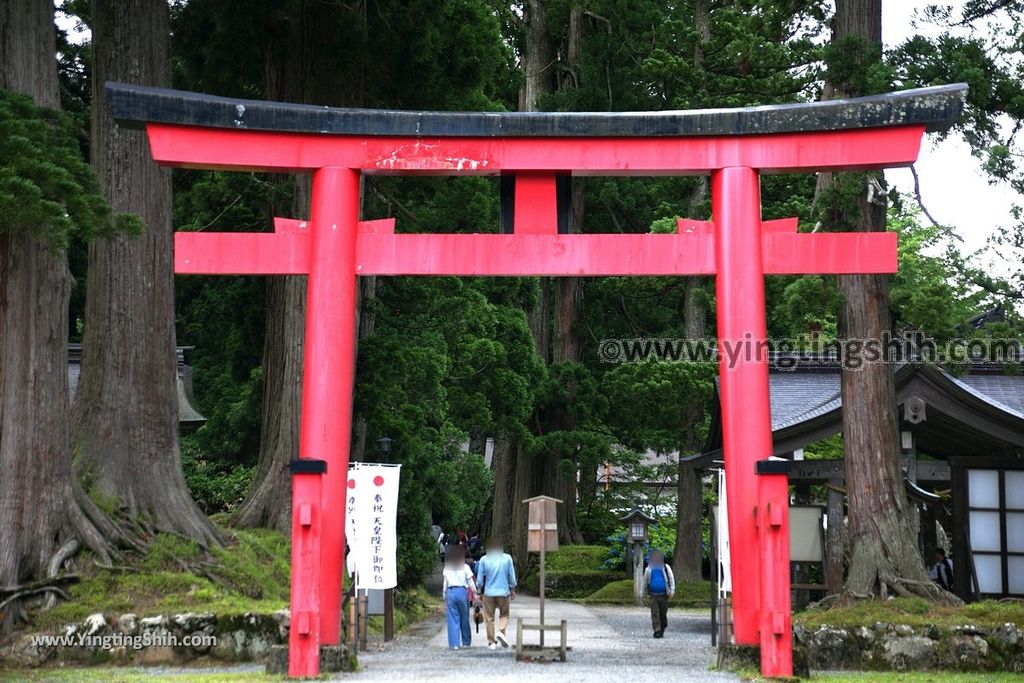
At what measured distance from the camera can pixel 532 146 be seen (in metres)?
11.1

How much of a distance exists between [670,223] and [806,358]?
6.42 m

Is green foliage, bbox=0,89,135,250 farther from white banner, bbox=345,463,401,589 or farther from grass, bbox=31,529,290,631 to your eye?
white banner, bbox=345,463,401,589

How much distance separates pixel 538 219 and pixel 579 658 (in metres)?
5.04

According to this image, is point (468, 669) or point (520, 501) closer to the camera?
point (468, 669)

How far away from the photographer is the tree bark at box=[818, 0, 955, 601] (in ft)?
41.7

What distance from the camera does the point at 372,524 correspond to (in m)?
14.5

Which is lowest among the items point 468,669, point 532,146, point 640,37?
point 468,669

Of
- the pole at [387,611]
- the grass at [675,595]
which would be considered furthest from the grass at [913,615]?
the grass at [675,595]

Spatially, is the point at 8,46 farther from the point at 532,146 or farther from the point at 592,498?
the point at 592,498

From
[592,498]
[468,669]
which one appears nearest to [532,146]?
[468,669]

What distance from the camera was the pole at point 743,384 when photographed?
413 inches

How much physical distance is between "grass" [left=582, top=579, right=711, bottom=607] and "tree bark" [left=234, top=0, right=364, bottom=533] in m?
11.2

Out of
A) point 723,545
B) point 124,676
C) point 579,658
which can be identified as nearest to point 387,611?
point 579,658

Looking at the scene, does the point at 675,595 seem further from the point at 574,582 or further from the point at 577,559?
the point at 577,559
